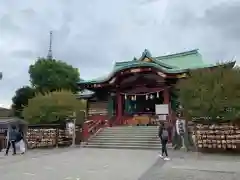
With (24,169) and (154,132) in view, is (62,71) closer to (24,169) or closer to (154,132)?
(154,132)

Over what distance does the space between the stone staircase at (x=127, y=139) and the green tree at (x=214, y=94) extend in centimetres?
332

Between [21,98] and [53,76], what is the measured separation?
5063 millimetres

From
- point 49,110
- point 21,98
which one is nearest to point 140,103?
point 49,110

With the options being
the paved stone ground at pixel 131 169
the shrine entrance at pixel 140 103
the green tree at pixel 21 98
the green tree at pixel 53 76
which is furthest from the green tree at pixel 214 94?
the green tree at pixel 21 98

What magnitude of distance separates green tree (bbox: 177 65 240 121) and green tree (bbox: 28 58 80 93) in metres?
27.6

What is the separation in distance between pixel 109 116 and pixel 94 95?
3.02 metres

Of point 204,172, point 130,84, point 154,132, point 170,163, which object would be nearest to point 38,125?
point 154,132

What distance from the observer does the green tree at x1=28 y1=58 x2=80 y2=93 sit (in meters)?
40.6

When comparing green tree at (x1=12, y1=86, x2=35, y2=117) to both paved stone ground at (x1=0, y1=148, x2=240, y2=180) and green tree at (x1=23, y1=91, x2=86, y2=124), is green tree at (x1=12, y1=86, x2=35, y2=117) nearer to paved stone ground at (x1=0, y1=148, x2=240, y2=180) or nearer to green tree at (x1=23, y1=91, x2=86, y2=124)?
green tree at (x1=23, y1=91, x2=86, y2=124)

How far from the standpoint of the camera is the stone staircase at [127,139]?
17078mm

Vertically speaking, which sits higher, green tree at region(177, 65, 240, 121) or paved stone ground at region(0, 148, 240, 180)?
green tree at region(177, 65, 240, 121)

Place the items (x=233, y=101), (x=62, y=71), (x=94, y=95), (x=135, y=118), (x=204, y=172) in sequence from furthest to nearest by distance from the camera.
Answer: (x=62, y=71) → (x=94, y=95) → (x=135, y=118) → (x=233, y=101) → (x=204, y=172)

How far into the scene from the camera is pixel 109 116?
25.2 metres

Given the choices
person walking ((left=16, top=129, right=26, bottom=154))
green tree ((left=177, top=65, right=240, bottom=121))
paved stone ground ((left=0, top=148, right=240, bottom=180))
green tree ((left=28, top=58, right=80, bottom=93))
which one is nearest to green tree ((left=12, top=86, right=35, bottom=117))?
green tree ((left=28, top=58, right=80, bottom=93))
